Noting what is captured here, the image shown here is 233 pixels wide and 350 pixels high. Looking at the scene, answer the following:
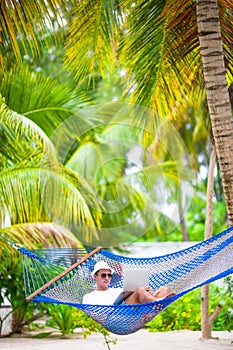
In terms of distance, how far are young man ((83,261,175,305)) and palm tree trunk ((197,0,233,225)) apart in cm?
59

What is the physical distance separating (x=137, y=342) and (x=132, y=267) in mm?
1343

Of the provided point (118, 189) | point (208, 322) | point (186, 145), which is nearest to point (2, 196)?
point (208, 322)

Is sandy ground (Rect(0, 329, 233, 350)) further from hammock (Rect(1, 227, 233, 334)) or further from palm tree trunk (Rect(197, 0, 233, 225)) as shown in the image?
palm tree trunk (Rect(197, 0, 233, 225))

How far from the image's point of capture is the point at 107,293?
13.9 feet

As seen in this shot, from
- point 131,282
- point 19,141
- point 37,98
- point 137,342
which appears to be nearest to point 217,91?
point 131,282

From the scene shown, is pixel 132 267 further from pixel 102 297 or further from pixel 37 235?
pixel 37 235

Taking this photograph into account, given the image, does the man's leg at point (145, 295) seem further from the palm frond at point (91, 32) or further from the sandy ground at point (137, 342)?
the palm frond at point (91, 32)

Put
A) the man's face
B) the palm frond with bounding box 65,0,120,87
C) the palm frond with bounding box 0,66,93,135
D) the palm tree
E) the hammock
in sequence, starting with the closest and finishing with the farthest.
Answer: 1. the hammock
2. the man's face
3. the palm tree
4. the palm frond with bounding box 65,0,120,87
5. the palm frond with bounding box 0,66,93,135

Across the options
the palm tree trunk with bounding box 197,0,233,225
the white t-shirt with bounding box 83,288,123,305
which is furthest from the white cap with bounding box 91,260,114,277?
the palm tree trunk with bounding box 197,0,233,225

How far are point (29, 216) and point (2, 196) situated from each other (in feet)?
1.64

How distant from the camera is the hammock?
374 cm

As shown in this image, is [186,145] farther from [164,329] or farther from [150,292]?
[150,292]

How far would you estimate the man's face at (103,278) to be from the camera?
Answer: 432cm

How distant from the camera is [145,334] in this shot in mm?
6305
